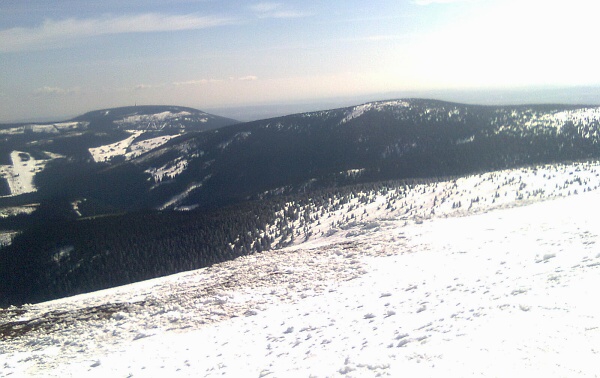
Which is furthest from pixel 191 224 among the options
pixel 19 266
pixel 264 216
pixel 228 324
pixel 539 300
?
pixel 539 300

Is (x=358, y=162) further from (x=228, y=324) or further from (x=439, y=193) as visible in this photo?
(x=228, y=324)

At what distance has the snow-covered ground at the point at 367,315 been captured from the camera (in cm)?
1138

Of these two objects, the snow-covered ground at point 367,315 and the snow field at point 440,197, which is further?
the snow field at point 440,197

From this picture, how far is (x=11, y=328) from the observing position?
87.6 feet

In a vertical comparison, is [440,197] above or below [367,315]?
below

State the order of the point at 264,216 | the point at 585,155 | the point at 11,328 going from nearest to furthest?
the point at 11,328, the point at 264,216, the point at 585,155

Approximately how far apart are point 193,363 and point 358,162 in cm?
18090

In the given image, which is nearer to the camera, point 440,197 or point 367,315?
point 367,315

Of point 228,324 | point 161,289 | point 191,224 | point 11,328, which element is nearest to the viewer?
point 228,324

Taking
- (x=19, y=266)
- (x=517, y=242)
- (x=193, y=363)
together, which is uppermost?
(x=517, y=242)

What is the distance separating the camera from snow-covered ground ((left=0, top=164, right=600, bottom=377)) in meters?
11.4

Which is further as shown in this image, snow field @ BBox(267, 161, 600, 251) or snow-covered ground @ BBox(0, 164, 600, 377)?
snow field @ BBox(267, 161, 600, 251)

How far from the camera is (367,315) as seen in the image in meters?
18.1

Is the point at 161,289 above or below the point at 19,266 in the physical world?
above
